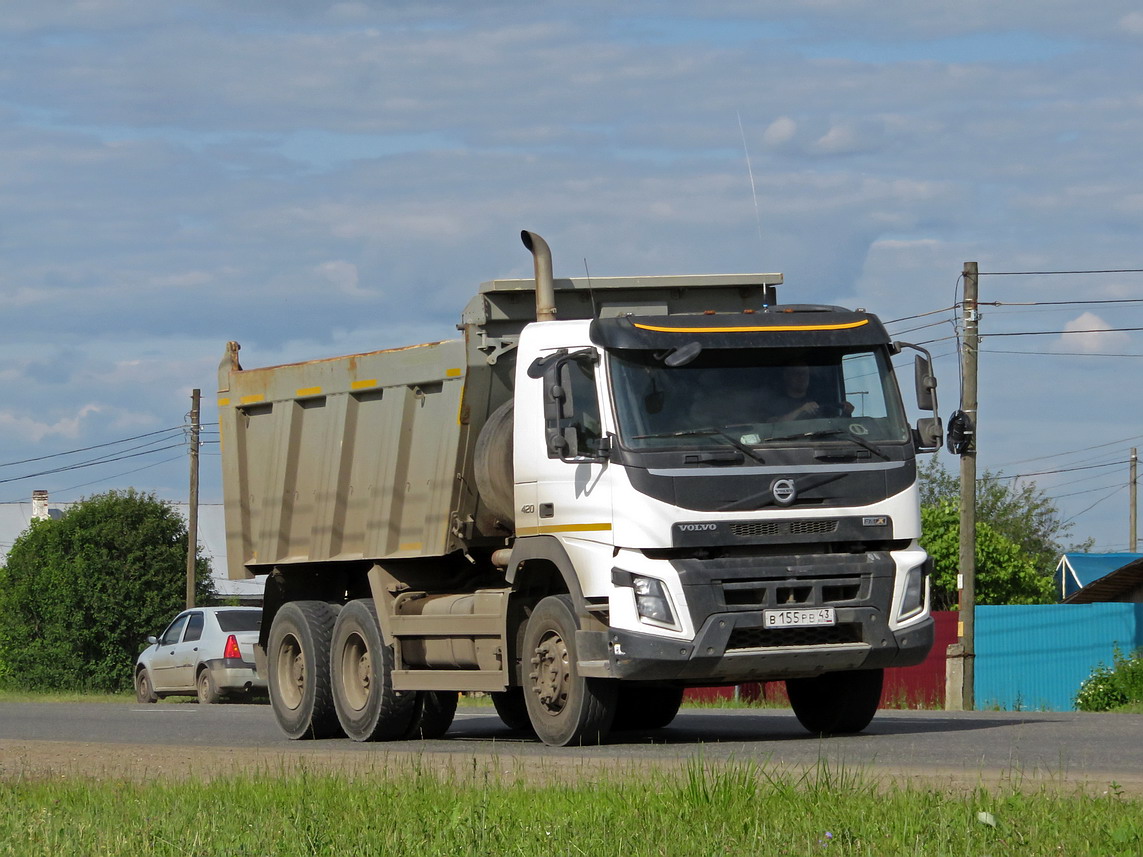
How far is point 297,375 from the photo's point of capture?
626 inches

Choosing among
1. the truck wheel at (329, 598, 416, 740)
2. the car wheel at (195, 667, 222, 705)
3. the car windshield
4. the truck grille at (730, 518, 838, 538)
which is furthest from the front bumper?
the car windshield

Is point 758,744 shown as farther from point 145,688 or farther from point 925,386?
point 145,688

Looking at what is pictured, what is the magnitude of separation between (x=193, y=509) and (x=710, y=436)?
121 feet

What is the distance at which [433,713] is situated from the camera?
584 inches

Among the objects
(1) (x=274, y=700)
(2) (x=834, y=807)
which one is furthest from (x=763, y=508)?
(1) (x=274, y=700)

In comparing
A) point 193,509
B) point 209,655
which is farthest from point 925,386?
point 193,509

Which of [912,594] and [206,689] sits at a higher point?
[912,594]

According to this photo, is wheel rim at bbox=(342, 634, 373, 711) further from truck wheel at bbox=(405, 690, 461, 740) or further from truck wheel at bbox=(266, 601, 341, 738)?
truck wheel at bbox=(405, 690, 461, 740)

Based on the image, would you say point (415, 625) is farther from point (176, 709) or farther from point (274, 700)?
point (176, 709)

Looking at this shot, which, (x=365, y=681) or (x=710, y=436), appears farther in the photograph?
(x=365, y=681)

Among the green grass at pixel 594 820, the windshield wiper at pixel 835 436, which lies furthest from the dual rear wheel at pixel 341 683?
the green grass at pixel 594 820

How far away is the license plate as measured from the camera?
11695mm

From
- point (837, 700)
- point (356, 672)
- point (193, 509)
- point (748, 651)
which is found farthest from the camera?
point (193, 509)

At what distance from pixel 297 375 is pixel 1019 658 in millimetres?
18501
